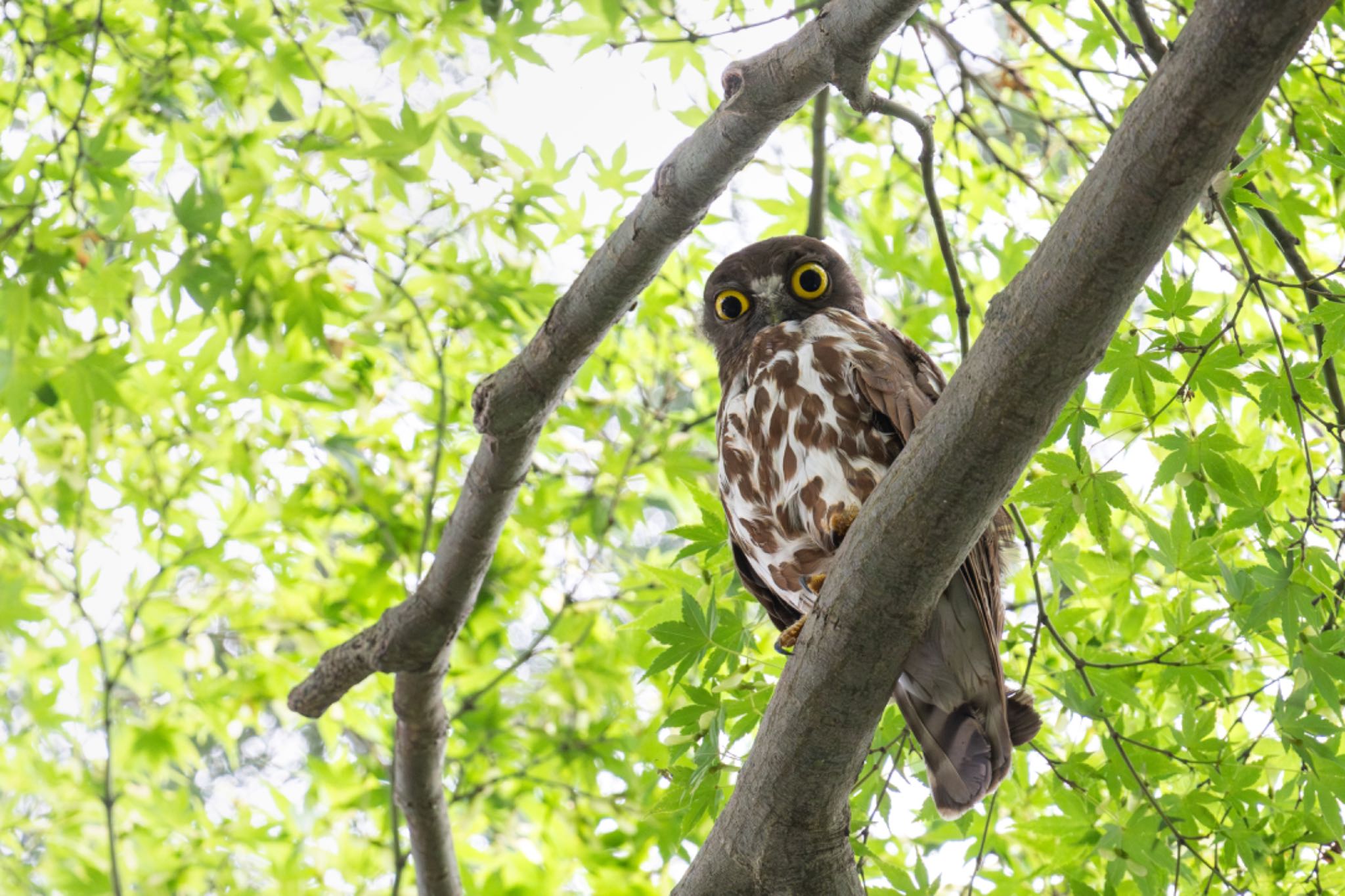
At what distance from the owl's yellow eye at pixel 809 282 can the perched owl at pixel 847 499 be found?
0.04 ft

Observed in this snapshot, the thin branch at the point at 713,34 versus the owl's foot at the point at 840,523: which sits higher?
the thin branch at the point at 713,34

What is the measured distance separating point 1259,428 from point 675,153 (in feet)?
6.67

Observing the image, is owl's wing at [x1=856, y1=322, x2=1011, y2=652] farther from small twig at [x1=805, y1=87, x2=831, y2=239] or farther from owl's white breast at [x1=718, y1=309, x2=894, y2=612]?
small twig at [x1=805, y1=87, x2=831, y2=239]

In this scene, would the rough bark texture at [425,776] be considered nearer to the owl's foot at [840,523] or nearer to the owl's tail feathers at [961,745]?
the owl's foot at [840,523]

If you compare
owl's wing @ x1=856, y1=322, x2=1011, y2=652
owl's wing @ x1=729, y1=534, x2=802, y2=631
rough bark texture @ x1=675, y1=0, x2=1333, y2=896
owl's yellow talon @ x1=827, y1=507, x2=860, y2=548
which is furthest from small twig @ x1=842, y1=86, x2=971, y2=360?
rough bark texture @ x1=675, y1=0, x2=1333, y2=896

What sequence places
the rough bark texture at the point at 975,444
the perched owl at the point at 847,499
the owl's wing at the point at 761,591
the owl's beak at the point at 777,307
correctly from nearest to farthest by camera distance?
the rough bark texture at the point at 975,444 → the perched owl at the point at 847,499 → the owl's wing at the point at 761,591 → the owl's beak at the point at 777,307

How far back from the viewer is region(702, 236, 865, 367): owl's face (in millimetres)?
3340

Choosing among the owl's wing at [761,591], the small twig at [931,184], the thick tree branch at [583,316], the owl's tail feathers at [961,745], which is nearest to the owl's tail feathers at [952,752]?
the owl's tail feathers at [961,745]

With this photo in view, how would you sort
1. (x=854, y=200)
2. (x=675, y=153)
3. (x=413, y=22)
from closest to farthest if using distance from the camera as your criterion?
(x=675, y=153)
(x=413, y=22)
(x=854, y=200)

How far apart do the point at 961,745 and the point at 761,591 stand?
0.74 meters

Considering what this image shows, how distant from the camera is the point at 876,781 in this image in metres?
2.86

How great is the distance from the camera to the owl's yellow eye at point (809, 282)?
3336 mm

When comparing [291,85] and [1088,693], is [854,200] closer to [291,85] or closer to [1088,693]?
[291,85]

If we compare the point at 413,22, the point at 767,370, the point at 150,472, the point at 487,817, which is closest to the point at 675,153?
the point at 767,370
